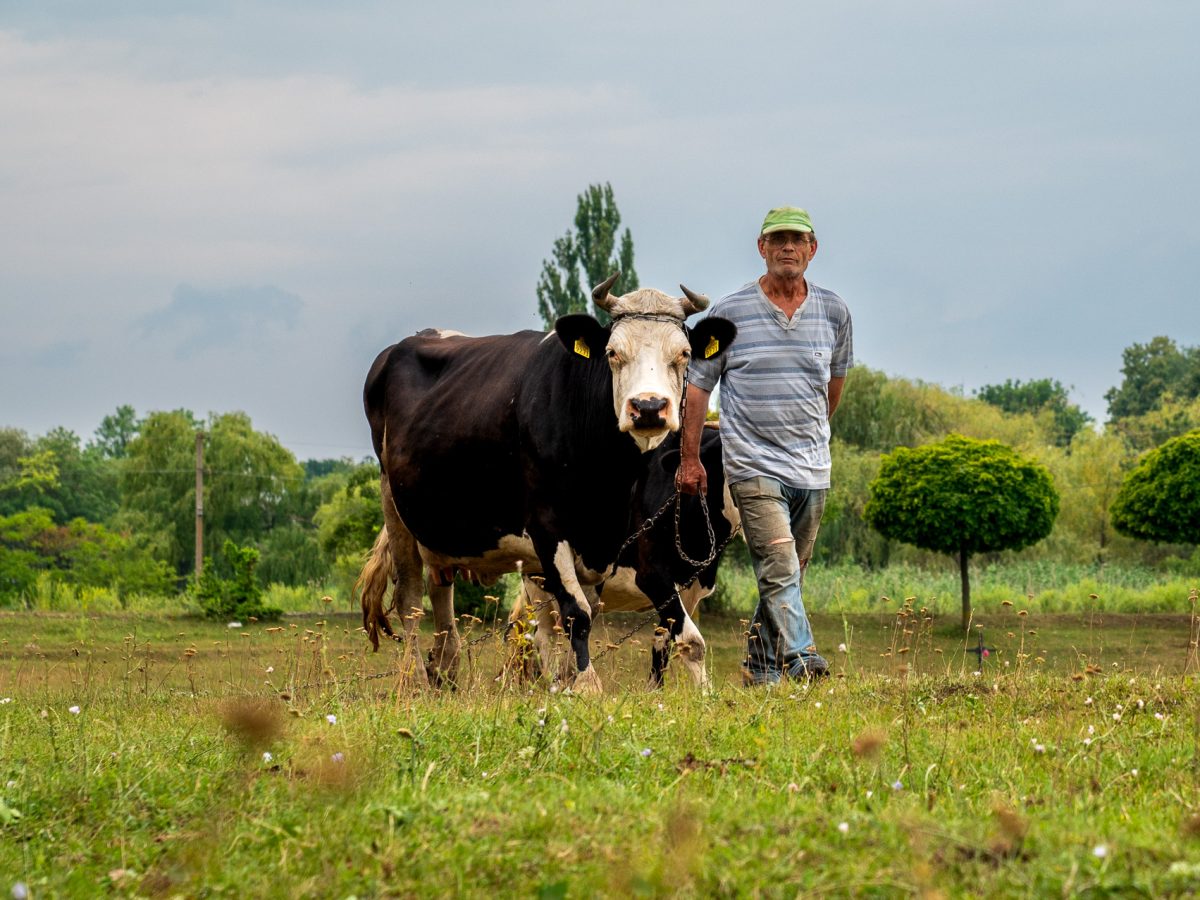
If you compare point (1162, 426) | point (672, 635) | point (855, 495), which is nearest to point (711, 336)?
point (672, 635)

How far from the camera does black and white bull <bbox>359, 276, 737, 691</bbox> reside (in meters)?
7.91

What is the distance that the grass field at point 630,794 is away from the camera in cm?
363

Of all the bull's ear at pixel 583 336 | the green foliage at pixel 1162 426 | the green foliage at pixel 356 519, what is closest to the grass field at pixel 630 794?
the bull's ear at pixel 583 336

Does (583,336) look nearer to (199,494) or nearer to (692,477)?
(692,477)

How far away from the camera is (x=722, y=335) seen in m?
8.04

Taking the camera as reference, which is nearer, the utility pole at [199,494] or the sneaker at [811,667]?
the sneaker at [811,667]

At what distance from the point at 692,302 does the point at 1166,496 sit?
17.9 metres

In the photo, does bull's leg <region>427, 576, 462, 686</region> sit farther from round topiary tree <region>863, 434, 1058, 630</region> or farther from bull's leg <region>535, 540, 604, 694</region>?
round topiary tree <region>863, 434, 1058, 630</region>

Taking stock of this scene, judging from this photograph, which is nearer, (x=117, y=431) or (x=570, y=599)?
(x=570, y=599)

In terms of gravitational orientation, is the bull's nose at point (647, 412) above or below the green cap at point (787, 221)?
below

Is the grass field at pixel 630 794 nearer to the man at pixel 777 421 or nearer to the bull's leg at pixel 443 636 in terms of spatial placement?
the man at pixel 777 421

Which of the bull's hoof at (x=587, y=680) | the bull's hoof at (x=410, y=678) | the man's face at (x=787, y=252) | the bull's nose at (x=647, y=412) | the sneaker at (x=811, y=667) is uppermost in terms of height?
the man's face at (x=787, y=252)

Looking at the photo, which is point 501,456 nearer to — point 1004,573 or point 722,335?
point 722,335

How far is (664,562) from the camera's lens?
9.53m
